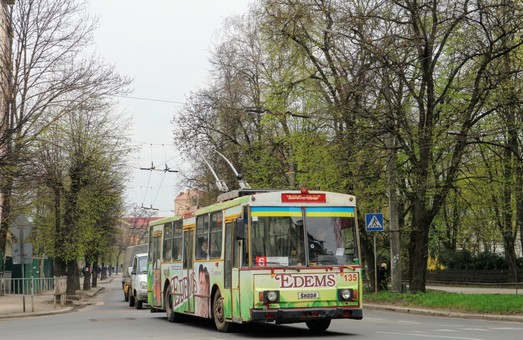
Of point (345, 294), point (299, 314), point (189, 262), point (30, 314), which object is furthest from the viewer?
point (30, 314)

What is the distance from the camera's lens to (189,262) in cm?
2027

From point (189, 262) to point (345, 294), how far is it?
542cm

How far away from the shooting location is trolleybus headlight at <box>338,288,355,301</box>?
1602cm

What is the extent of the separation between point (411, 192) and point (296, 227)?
13.4 metres

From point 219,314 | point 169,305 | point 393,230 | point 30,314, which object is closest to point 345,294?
point 219,314

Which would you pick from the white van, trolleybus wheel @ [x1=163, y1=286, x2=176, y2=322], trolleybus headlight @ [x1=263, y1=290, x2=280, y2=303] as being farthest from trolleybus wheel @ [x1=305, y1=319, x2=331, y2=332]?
the white van

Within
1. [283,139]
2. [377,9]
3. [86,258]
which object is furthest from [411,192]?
[86,258]

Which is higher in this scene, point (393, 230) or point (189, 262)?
point (393, 230)

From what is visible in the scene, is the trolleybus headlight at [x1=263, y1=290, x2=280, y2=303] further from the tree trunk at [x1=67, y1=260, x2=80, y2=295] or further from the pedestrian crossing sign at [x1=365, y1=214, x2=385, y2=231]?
the tree trunk at [x1=67, y1=260, x2=80, y2=295]

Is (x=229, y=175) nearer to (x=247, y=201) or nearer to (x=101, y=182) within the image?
(x=101, y=182)

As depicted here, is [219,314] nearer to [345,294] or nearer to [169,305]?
[345,294]

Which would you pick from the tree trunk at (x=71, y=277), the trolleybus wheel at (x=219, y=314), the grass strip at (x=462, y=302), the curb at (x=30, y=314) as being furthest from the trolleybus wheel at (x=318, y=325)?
the tree trunk at (x=71, y=277)

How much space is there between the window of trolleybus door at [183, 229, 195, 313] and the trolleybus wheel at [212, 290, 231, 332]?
1.93 metres

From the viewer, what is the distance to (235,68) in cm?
4691
